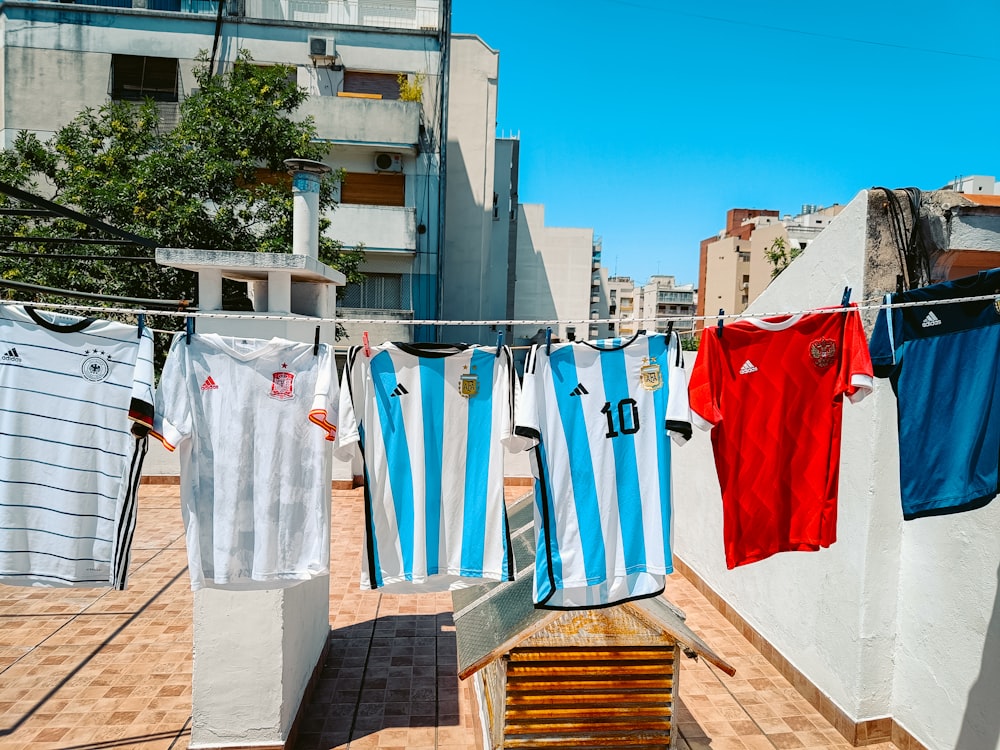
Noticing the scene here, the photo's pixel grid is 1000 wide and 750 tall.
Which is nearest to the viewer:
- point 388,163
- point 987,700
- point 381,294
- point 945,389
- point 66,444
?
point 945,389

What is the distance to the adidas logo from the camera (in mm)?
3172

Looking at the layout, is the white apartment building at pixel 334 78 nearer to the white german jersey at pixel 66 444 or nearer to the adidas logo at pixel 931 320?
the white german jersey at pixel 66 444

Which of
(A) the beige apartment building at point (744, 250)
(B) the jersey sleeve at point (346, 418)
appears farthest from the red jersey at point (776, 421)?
(A) the beige apartment building at point (744, 250)

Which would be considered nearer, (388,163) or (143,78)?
(143,78)

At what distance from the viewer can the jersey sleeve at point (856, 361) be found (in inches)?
133

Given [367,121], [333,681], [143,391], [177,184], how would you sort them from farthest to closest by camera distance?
[367,121] < [177,184] < [333,681] < [143,391]

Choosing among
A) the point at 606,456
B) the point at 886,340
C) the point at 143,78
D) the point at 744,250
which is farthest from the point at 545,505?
the point at 744,250

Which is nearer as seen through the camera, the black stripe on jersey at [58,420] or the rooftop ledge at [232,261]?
the black stripe on jersey at [58,420]

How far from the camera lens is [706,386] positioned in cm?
361

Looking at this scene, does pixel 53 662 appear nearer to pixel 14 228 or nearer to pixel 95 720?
pixel 95 720

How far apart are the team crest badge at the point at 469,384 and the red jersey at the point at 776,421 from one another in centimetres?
119

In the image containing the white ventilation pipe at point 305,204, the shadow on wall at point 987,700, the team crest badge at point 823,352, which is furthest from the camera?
the white ventilation pipe at point 305,204

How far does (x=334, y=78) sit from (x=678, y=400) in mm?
17395

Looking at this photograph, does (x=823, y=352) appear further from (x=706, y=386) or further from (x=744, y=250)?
(x=744, y=250)
